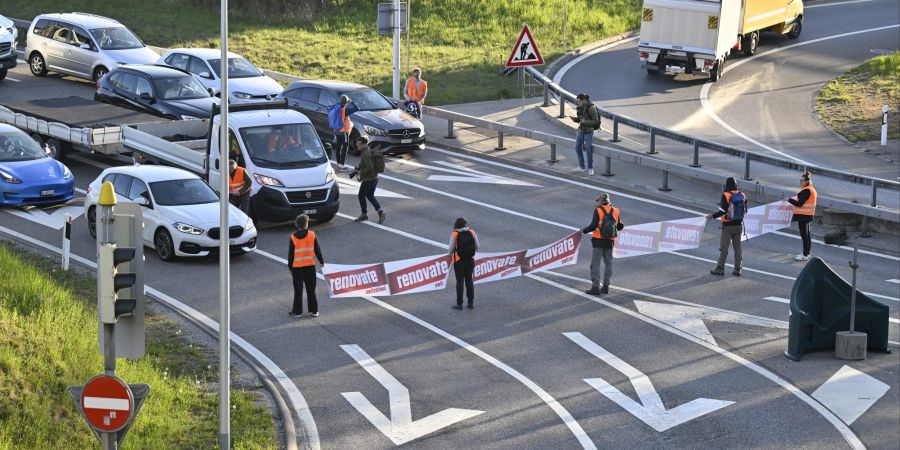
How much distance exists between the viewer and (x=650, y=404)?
16.0m

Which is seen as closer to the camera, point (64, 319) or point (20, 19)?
point (64, 319)

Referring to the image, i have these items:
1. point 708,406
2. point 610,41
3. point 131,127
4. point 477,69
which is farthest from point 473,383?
point 610,41

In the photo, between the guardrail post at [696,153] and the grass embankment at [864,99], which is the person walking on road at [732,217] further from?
the grass embankment at [864,99]

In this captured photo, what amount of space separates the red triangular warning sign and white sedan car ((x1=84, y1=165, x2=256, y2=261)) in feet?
38.7

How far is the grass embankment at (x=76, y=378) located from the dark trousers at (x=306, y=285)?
1.90 meters

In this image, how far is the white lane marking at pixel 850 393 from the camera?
16.1 metres

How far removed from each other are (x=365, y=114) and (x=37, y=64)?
456 inches

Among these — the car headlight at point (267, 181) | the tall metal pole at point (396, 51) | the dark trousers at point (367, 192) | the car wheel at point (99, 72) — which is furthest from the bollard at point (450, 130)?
the car wheel at point (99, 72)

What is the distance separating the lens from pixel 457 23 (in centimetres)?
4591

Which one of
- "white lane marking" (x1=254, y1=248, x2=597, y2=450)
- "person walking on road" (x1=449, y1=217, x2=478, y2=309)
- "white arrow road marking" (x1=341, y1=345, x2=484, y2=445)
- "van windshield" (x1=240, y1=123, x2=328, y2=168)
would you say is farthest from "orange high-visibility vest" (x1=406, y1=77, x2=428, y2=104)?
"white arrow road marking" (x1=341, y1=345, x2=484, y2=445)

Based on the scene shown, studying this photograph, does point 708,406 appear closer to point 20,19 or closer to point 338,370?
point 338,370

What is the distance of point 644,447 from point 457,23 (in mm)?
32764

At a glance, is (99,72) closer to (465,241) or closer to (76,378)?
(465,241)

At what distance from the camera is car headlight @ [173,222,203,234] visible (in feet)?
70.7
